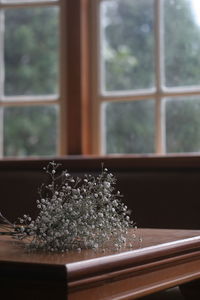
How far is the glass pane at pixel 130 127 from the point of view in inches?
135

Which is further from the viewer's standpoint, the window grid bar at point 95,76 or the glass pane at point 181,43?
the window grid bar at point 95,76

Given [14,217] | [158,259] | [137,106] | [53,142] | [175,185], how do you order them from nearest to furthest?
[158,259] → [175,185] → [14,217] → [137,106] → [53,142]

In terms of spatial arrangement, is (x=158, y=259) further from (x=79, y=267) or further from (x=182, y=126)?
(x=182, y=126)

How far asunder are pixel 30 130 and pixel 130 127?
0.64 meters

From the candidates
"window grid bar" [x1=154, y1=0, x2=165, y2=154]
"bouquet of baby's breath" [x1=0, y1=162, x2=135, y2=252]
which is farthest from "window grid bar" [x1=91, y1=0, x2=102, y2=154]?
"bouquet of baby's breath" [x1=0, y1=162, x2=135, y2=252]

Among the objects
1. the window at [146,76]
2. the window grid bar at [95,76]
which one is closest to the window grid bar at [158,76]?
the window at [146,76]

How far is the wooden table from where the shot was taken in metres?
1.38

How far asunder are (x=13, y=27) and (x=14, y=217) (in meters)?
1.24

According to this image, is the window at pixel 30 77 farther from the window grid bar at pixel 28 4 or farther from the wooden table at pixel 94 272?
the wooden table at pixel 94 272

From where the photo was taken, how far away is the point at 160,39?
3395 mm

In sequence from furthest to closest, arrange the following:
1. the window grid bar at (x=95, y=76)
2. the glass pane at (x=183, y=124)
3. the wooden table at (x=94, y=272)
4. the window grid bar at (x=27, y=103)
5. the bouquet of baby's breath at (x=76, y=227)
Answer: the window grid bar at (x=27, y=103) < the window grid bar at (x=95, y=76) < the glass pane at (x=183, y=124) < the bouquet of baby's breath at (x=76, y=227) < the wooden table at (x=94, y=272)

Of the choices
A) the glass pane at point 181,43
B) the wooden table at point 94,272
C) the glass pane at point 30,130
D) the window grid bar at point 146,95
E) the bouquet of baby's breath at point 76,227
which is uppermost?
the glass pane at point 181,43

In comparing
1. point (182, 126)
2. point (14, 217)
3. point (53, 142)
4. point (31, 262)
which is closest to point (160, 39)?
point (182, 126)

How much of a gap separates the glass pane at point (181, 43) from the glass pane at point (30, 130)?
723 millimetres
